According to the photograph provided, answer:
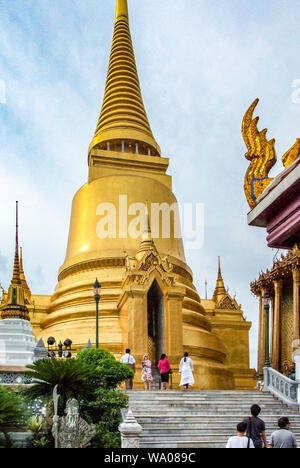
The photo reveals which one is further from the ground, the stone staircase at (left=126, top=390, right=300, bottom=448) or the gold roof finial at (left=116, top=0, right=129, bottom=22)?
the gold roof finial at (left=116, top=0, right=129, bottom=22)

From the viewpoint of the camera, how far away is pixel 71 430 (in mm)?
11039

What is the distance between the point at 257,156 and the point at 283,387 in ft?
24.6

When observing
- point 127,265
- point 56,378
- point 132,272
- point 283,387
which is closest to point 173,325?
point 132,272

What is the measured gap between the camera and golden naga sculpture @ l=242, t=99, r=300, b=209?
9102 millimetres

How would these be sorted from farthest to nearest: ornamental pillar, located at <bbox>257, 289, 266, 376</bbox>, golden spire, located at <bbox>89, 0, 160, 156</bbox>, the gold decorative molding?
golden spire, located at <bbox>89, 0, 160, 156</bbox> → ornamental pillar, located at <bbox>257, 289, 266, 376</bbox> → the gold decorative molding

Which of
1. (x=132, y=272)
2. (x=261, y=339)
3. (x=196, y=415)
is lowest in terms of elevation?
(x=196, y=415)

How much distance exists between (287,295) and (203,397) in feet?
45.3

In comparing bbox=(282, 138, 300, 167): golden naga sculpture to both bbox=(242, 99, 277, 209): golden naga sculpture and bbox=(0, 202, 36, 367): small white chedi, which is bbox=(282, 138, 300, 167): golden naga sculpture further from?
bbox=(0, 202, 36, 367): small white chedi

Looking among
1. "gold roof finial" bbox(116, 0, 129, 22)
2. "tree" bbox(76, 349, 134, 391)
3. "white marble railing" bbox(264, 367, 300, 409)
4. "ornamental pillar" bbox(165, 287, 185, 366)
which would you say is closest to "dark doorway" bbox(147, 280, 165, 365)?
"ornamental pillar" bbox(165, 287, 185, 366)

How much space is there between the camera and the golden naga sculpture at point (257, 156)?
9.10m

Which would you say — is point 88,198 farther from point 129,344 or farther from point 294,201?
point 294,201

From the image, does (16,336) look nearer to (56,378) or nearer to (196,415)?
(56,378)

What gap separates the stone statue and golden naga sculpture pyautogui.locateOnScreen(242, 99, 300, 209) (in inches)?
202

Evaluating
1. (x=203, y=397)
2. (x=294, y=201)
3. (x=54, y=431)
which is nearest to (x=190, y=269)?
(x=203, y=397)
